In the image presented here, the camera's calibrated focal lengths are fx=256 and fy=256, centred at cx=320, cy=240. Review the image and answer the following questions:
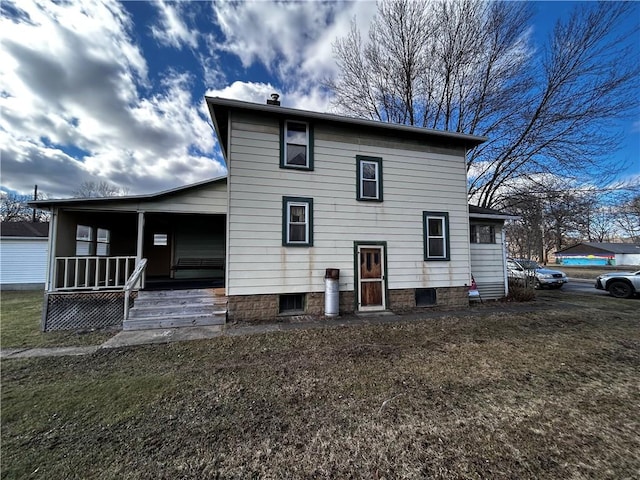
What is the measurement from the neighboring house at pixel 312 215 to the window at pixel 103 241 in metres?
0.09

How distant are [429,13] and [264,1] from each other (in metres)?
10.9

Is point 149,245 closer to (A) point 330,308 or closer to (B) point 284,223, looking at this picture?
(B) point 284,223

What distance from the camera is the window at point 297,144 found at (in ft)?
23.7

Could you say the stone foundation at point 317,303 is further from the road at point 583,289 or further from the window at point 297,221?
the road at point 583,289

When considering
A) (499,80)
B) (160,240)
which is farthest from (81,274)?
(499,80)

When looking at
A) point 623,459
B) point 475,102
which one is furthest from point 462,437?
point 475,102

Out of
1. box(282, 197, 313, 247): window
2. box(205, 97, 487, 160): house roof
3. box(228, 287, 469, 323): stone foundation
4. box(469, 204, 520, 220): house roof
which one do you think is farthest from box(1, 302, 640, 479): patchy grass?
box(205, 97, 487, 160): house roof

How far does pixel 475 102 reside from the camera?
552 inches

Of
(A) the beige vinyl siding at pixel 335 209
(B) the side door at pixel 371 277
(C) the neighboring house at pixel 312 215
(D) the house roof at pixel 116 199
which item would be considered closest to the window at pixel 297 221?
(C) the neighboring house at pixel 312 215

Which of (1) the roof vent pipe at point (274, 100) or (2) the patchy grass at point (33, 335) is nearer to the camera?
(2) the patchy grass at point (33, 335)

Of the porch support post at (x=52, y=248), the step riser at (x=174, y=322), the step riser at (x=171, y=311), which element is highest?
the porch support post at (x=52, y=248)

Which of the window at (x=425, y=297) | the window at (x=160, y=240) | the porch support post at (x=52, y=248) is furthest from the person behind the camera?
the window at (x=160, y=240)

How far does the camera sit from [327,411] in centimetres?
286

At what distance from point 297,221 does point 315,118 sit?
2971 mm
